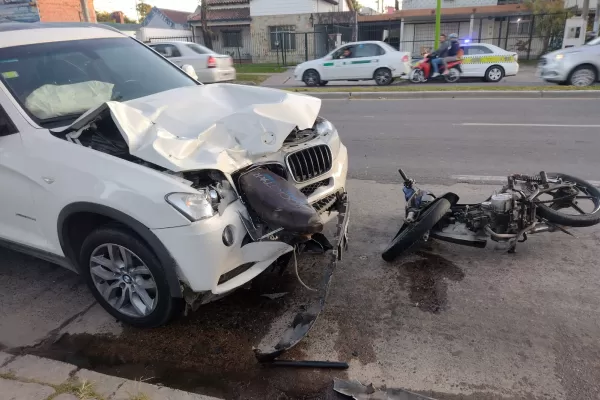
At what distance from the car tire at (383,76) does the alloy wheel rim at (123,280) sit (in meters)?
15.7

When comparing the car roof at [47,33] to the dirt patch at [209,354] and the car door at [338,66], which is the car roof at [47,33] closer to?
the dirt patch at [209,354]

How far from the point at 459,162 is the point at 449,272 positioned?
130 inches

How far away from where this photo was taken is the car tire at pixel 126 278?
2951 mm

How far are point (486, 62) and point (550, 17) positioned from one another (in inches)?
564

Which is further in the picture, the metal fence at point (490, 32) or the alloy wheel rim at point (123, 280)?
the metal fence at point (490, 32)

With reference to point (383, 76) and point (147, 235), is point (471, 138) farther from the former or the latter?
point (383, 76)

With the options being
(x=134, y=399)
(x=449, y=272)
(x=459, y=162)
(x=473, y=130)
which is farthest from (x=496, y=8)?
(x=134, y=399)

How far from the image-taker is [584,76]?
1369 centimetres

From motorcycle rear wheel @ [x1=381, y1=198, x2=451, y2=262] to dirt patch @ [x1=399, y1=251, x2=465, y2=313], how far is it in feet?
0.55

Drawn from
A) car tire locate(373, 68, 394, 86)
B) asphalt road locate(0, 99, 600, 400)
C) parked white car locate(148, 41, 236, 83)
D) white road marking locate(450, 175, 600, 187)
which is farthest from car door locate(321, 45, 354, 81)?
asphalt road locate(0, 99, 600, 400)

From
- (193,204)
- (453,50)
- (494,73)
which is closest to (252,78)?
(453,50)

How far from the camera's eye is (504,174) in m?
6.07

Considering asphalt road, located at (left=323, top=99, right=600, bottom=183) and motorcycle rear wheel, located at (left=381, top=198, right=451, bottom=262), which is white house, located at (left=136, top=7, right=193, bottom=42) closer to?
asphalt road, located at (left=323, top=99, right=600, bottom=183)

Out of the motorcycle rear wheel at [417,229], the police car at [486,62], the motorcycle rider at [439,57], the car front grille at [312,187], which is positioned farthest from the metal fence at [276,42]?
the car front grille at [312,187]
